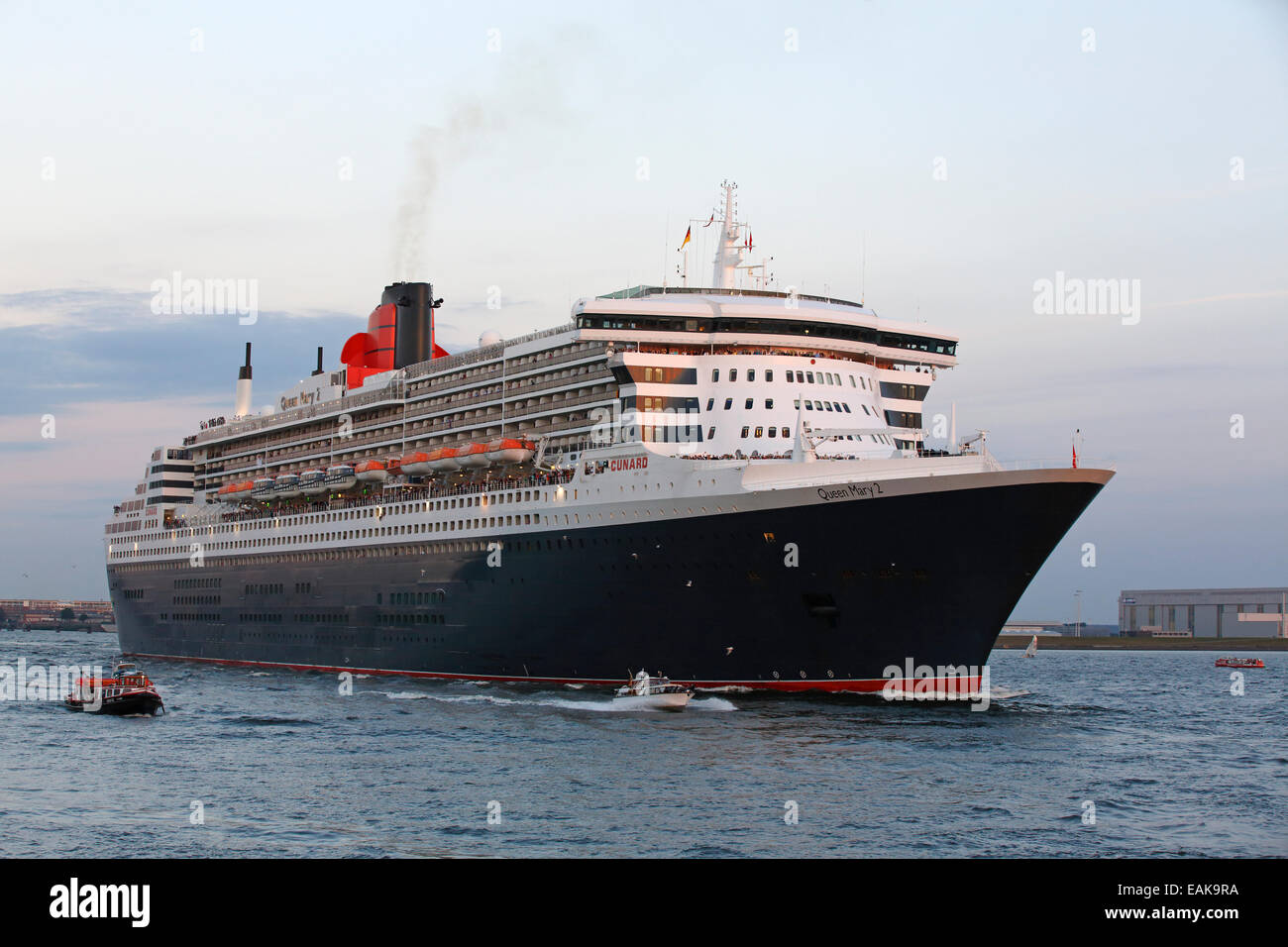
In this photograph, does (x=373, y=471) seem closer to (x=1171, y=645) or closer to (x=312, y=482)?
(x=312, y=482)

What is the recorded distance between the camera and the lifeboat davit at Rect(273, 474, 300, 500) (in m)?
65.6

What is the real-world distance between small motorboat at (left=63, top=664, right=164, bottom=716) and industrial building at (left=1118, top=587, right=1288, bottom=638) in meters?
151

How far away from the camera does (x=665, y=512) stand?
39812 millimetres

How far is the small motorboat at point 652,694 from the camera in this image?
122 feet

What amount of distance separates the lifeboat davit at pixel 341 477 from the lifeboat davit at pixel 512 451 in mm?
14405

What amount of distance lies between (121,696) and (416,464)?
17.1m

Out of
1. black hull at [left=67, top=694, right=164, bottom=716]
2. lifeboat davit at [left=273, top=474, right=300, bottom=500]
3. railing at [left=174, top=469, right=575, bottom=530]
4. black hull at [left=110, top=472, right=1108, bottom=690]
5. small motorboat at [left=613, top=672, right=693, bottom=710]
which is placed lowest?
black hull at [left=67, top=694, right=164, bottom=716]

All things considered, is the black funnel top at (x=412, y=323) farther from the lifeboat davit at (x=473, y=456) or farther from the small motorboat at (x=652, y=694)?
the small motorboat at (x=652, y=694)

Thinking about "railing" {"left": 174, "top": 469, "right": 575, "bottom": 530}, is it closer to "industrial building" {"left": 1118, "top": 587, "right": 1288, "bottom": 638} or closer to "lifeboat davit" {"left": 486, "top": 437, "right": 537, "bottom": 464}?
"lifeboat davit" {"left": 486, "top": 437, "right": 537, "bottom": 464}

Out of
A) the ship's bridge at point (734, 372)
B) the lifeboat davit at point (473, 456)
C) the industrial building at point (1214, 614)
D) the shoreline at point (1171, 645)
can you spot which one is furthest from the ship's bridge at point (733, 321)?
the industrial building at point (1214, 614)

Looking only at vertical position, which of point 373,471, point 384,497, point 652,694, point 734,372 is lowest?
point 652,694

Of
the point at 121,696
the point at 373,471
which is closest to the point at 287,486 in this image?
the point at 373,471

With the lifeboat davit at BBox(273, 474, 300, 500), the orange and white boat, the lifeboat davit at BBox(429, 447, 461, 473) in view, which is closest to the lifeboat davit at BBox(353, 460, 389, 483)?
the lifeboat davit at BBox(429, 447, 461, 473)
